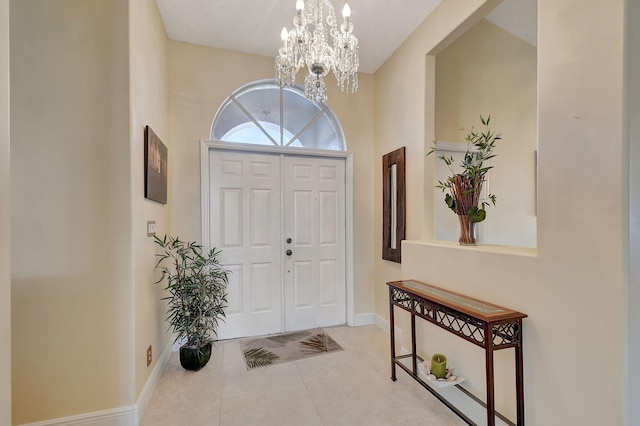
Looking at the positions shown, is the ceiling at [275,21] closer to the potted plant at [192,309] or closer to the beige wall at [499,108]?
the beige wall at [499,108]

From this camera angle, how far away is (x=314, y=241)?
11.0ft

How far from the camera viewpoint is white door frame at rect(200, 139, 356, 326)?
2.93m

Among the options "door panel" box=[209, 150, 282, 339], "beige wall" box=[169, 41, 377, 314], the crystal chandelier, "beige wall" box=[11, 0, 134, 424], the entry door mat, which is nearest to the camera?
"beige wall" box=[11, 0, 134, 424]

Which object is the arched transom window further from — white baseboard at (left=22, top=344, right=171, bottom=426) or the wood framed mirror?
white baseboard at (left=22, top=344, right=171, bottom=426)

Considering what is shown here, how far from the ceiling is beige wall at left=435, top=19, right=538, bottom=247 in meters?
0.27

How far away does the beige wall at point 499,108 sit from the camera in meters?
3.08

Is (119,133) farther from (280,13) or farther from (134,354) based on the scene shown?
(280,13)

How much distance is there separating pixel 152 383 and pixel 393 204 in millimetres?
2650

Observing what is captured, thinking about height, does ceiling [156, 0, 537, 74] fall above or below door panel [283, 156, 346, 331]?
above

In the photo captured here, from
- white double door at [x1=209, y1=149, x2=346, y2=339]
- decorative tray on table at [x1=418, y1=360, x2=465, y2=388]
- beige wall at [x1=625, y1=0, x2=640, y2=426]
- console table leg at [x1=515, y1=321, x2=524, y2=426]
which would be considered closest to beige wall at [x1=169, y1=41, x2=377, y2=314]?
white double door at [x1=209, y1=149, x2=346, y2=339]

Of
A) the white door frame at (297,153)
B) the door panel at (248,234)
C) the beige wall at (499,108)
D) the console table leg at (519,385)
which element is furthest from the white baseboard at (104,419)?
the beige wall at (499,108)

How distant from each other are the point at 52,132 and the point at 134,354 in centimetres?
143

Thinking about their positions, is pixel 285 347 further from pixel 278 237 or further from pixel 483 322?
pixel 483 322

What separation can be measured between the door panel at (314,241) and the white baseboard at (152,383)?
3.99ft
